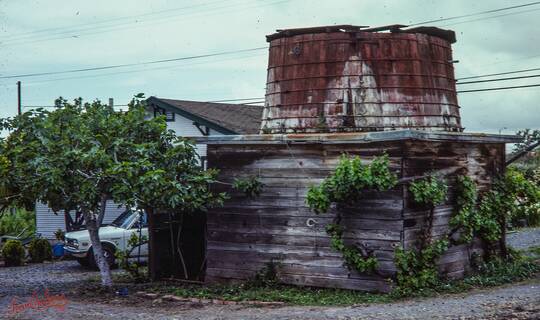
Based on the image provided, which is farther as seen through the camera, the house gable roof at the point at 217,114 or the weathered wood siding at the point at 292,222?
the house gable roof at the point at 217,114

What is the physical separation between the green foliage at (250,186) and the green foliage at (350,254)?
1.93 meters

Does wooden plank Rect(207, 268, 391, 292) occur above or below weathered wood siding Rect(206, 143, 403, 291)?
below

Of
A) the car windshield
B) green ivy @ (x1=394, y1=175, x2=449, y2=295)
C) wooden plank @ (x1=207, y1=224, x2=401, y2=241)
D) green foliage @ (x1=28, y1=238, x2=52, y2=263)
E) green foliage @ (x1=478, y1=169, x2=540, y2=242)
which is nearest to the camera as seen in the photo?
green ivy @ (x1=394, y1=175, x2=449, y2=295)

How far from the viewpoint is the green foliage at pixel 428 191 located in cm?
1389

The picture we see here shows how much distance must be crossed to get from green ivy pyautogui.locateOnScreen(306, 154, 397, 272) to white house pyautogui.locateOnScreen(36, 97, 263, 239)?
44.0 ft

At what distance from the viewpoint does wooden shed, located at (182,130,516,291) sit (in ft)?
46.1

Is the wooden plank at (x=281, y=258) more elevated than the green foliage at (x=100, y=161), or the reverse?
the green foliage at (x=100, y=161)

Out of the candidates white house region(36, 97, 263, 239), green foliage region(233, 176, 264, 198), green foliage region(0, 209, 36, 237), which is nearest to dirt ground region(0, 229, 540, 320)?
green foliage region(233, 176, 264, 198)

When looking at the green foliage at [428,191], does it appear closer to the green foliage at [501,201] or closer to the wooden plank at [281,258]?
the wooden plank at [281,258]

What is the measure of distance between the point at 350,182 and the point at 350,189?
0.22m

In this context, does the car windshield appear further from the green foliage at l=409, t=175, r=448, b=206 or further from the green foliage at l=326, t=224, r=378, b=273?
the green foliage at l=409, t=175, r=448, b=206

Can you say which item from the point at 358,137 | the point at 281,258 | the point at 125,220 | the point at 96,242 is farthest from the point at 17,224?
the point at 358,137

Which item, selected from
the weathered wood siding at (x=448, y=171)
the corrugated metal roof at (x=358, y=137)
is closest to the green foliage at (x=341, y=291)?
the weathered wood siding at (x=448, y=171)

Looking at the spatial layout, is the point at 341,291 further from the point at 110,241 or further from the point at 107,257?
the point at 107,257
